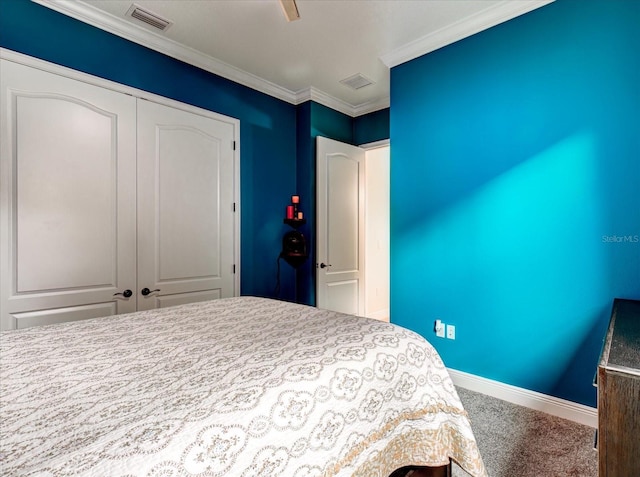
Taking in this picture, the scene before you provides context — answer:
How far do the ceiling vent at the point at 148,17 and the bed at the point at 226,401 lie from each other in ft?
7.02

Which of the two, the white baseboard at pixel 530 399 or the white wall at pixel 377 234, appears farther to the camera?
the white wall at pixel 377 234

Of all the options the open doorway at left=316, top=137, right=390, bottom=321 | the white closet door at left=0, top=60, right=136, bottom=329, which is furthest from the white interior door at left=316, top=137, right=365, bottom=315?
the white closet door at left=0, top=60, right=136, bottom=329

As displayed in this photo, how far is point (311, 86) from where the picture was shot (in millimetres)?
3500

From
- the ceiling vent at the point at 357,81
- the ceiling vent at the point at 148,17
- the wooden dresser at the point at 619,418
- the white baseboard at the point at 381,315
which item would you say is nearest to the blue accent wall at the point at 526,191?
the ceiling vent at the point at 357,81

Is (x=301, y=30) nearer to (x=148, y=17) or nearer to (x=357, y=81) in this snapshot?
(x=357, y=81)

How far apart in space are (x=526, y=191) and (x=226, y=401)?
225cm

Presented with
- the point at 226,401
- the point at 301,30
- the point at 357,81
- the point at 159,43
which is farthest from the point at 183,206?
the point at 226,401

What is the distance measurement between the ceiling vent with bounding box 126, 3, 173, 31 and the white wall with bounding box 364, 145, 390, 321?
2.90m

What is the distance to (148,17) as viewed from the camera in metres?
2.37

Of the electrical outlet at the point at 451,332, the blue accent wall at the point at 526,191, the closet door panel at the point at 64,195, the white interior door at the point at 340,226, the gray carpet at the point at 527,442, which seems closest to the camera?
the gray carpet at the point at 527,442

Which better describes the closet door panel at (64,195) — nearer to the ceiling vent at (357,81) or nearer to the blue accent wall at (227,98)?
the blue accent wall at (227,98)

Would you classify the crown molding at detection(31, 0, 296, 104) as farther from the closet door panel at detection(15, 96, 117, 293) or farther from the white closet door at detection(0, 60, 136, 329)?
the closet door panel at detection(15, 96, 117, 293)

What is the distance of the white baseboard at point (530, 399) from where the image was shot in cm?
197

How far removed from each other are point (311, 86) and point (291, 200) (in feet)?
4.04
